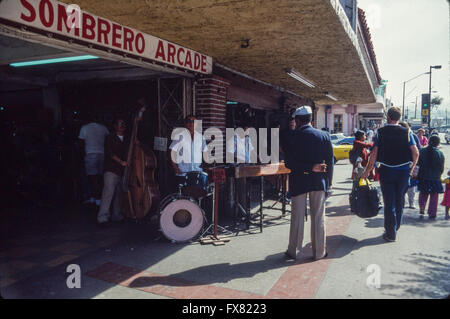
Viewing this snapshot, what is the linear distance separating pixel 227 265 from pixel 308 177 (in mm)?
1505

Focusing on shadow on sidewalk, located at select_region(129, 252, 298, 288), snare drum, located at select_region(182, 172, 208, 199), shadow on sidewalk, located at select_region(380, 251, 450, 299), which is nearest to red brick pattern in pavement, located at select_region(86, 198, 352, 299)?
shadow on sidewalk, located at select_region(129, 252, 298, 288)

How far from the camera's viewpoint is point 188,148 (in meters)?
5.48

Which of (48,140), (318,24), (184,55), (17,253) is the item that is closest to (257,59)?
(184,55)

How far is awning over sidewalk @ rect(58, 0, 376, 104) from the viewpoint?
392cm

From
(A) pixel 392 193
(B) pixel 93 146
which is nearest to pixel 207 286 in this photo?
(A) pixel 392 193

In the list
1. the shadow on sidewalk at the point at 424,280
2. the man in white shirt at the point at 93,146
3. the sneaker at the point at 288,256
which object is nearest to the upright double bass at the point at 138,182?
the man in white shirt at the point at 93,146

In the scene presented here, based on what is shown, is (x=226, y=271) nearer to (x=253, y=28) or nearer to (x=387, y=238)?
(x=387, y=238)

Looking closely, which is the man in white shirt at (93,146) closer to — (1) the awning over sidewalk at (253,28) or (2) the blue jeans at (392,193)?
(1) the awning over sidewalk at (253,28)

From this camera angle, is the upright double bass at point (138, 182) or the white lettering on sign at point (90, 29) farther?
the upright double bass at point (138, 182)

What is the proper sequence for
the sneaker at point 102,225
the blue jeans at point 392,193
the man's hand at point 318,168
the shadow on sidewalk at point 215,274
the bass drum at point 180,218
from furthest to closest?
1. the sneaker at point 102,225
2. the blue jeans at point 392,193
3. the bass drum at point 180,218
4. the man's hand at point 318,168
5. the shadow on sidewalk at point 215,274

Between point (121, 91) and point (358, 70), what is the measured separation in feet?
18.4

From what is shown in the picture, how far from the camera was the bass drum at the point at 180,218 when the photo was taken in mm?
4766

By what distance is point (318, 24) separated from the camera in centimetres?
458

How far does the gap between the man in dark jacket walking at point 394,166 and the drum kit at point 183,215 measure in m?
2.78
